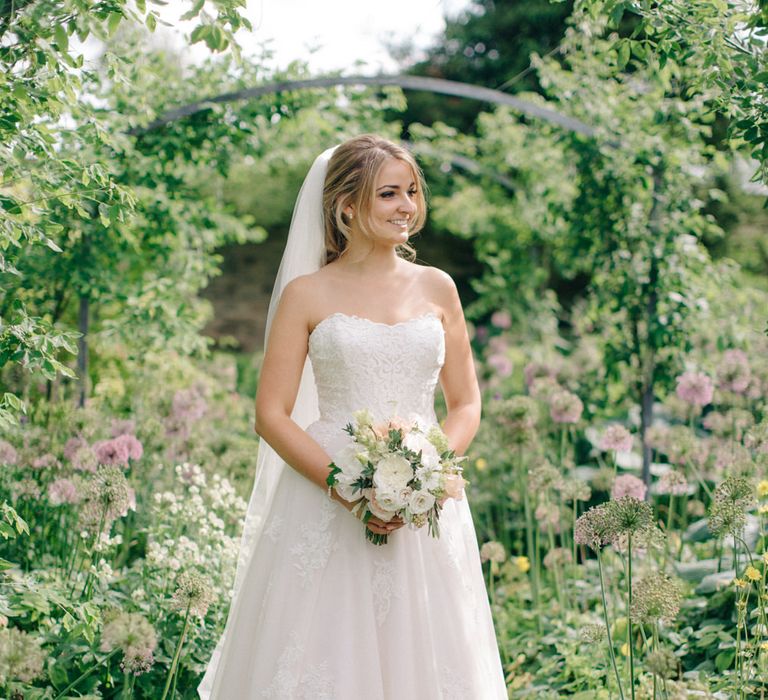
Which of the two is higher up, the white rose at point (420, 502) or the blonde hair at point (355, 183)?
the blonde hair at point (355, 183)

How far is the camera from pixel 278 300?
3139mm

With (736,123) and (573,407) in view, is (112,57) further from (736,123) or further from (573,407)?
(573,407)

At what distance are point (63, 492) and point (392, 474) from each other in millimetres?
1784

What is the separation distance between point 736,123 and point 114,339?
12.7 ft

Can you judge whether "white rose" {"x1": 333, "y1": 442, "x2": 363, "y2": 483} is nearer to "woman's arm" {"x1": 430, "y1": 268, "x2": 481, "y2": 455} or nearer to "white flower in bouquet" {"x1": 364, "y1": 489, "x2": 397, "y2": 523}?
"white flower in bouquet" {"x1": 364, "y1": 489, "x2": 397, "y2": 523}

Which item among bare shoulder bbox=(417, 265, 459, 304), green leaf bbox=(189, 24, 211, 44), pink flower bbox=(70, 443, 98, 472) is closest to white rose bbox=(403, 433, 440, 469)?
bare shoulder bbox=(417, 265, 459, 304)

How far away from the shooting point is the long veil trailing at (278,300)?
10.4 ft

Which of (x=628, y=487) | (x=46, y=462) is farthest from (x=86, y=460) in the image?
(x=628, y=487)

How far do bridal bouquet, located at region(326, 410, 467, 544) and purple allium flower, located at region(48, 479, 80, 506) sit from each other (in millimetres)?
1482

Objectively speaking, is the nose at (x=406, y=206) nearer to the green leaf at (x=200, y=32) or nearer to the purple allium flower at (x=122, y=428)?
the green leaf at (x=200, y=32)

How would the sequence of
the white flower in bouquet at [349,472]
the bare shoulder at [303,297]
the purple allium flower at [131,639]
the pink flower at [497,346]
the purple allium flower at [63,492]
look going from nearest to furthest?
the purple allium flower at [131,639] < the white flower in bouquet at [349,472] < the bare shoulder at [303,297] < the purple allium flower at [63,492] < the pink flower at [497,346]

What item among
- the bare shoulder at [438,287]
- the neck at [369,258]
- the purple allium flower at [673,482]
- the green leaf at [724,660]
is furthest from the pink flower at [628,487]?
the neck at [369,258]

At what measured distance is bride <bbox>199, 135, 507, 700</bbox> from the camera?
261 centimetres

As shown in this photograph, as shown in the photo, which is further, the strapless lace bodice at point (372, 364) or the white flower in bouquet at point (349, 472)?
the strapless lace bodice at point (372, 364)
